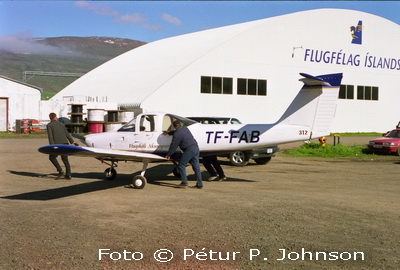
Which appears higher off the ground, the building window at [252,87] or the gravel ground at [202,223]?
the building window at [252,87]

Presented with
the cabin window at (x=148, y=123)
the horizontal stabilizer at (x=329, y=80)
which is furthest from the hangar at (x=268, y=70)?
the horizontal stabilizer at (x=329, y=80)

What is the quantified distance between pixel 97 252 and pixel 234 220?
289 centimetres

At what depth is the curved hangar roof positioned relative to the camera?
38.9 m

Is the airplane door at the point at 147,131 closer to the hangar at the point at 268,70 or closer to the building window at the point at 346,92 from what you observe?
the hangar at the point at 268,70

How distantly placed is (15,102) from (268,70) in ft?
77.8

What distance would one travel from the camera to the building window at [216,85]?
128 ft

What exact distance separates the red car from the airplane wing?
569 inches

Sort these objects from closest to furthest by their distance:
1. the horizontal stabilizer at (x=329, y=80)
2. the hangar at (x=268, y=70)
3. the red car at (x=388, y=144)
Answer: the horizontal stabilizer at (x=329, y=80) < the red car at (x=388, y=144) < the hangar at (x=268, y=70)

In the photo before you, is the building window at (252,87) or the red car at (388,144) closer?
the red car at (388,144)

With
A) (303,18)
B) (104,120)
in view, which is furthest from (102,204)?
(303,18)

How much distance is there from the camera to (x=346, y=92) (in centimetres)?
4506

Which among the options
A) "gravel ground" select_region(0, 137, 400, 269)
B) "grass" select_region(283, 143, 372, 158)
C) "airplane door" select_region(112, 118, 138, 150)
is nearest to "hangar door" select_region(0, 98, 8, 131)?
"grass" select_region(283, 143, 372, 158)

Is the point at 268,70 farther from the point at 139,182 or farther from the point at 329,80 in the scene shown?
the point at 139,182

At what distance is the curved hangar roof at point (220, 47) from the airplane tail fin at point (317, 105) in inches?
976
